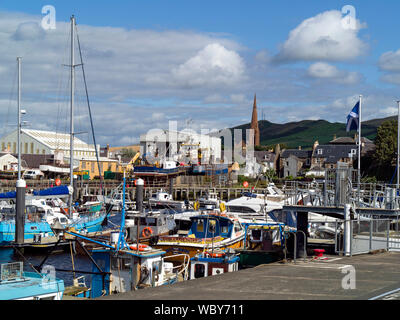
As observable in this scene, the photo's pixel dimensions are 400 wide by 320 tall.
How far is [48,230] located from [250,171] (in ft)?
302

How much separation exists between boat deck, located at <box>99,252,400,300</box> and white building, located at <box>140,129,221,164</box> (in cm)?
8321

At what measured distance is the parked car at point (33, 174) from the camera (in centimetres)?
9638

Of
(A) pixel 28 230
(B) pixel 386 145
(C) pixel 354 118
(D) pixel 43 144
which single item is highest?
(D) pixel 43 144

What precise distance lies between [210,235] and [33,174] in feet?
230

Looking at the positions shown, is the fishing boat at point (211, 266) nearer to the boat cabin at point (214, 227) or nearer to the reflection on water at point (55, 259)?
the boat cabin at point (214, 227)

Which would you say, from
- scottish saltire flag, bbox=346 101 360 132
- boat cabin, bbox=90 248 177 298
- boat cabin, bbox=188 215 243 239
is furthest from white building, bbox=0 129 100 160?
boat cabin, bbox=90 248 177 298

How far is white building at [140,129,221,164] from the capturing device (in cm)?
11075

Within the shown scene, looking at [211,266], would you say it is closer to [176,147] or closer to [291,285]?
[291,285]

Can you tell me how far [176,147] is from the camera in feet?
376

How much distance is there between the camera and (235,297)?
52.8ft

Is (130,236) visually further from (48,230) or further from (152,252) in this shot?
(152,252)

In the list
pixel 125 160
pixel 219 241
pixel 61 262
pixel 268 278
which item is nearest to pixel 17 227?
pixel 61 262

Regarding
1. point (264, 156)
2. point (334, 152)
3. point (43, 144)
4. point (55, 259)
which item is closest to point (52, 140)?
point (43, 144)
